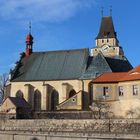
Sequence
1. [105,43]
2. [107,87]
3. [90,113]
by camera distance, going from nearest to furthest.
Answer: [90,113], [107,87], [105,43]

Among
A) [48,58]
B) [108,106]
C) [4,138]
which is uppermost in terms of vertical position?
[48,58]

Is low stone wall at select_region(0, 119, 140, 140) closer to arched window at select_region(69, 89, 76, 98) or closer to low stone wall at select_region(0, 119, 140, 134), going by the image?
low stone wall at select_region(0, 119, 140, 134)

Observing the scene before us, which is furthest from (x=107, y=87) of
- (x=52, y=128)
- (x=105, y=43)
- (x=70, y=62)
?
(x=105, y=43)

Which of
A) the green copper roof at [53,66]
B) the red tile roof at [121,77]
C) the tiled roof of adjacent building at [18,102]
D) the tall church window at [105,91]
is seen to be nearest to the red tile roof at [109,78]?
the red tile roof at [121,77]

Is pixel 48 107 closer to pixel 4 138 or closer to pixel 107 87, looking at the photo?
pixel 107 87

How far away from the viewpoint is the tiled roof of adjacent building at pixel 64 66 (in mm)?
Result: 61750

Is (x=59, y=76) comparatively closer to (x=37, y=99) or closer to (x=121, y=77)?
(x=37, y=99)

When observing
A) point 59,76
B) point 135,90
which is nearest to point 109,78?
point 135,90

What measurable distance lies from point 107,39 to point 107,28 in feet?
13.6

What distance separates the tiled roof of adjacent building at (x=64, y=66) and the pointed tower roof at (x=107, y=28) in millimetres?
Result: 52555

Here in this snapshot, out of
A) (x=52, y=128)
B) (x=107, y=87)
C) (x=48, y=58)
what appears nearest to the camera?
(x=52, y=128)

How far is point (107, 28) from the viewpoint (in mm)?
120000

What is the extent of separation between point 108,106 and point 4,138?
16333mm

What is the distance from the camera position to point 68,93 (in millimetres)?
62531
